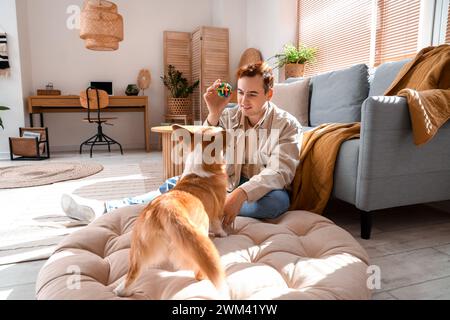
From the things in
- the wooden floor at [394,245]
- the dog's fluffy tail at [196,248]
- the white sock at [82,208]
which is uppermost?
the dog's fluffy tail at [196,248]

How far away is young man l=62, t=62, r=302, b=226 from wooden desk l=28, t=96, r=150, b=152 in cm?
359

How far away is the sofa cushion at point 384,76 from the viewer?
230 centimetres

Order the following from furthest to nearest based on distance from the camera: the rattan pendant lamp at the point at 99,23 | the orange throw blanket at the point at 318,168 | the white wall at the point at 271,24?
the white wall at the point at 271,24
the rattan pendant lamp at the point at 99,23
the orange throw blanket at the point at 318,168

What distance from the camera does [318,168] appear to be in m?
1.90

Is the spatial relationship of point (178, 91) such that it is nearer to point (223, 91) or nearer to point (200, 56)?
point (200, 56)

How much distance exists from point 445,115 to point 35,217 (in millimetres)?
2465

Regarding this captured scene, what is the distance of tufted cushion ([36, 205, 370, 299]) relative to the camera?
0.96 metres

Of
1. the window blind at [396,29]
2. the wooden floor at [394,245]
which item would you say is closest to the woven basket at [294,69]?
the window blind at [396,29]

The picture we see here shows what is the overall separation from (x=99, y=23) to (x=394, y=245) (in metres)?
3.83

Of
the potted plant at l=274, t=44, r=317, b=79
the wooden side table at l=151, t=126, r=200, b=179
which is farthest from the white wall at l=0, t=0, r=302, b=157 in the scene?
the wooden side table at l=151, t=126, r=200, b=179

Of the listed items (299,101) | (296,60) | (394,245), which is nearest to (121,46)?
(296,60)

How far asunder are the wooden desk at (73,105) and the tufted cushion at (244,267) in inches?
156

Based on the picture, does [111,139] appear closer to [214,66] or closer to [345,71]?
[214,66]

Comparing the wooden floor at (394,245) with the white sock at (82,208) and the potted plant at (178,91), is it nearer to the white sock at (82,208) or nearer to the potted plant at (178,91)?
the white sock at (82,208)
